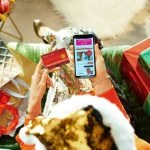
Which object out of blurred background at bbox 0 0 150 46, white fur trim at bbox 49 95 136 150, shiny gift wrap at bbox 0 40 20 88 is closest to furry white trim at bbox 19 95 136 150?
white fur trim at bbox 49 95 136 150

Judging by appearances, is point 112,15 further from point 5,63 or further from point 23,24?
point 5,63

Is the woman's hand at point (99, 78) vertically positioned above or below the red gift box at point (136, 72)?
below

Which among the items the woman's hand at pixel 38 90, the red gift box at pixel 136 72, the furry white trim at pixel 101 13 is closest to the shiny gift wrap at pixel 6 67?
the woman's hand at pixel 38 90

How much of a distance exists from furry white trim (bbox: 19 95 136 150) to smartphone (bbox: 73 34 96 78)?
365 mm

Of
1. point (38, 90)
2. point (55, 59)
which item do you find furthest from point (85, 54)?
point (38, 90)

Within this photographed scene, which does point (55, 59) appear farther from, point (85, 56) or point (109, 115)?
point (109, 115)

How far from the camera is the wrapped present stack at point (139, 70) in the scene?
1.90 metres

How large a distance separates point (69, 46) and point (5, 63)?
1.19 feet

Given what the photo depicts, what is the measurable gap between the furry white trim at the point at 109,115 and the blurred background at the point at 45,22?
1.84m

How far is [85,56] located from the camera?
5.19ft

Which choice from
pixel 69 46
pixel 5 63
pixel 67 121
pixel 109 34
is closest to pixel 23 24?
pixel 109 34

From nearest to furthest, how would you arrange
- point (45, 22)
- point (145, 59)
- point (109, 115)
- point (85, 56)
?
point (109, 115) → point (85, 56) → point (145, 59) → point (45, 22)

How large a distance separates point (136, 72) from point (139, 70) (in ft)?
0.06

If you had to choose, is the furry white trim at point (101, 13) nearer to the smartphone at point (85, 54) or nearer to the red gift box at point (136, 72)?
the red gift box at point (136, 72)
